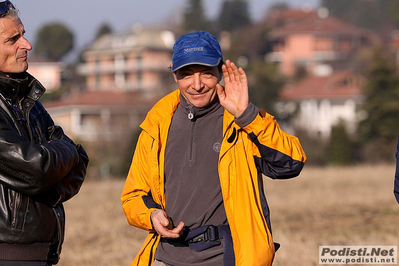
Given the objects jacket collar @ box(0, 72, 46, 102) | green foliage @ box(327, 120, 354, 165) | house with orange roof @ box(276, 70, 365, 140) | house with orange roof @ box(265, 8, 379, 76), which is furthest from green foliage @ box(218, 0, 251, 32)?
jacket collar @ box(0, 72, 46, 102)

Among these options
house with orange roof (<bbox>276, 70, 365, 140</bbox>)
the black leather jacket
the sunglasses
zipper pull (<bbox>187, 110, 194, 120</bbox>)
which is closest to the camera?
the black leather jacket

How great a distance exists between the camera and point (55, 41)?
108938 millimetres

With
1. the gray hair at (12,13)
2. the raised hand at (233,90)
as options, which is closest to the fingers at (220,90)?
the raised hand at (233,90)

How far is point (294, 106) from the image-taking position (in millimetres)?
51781

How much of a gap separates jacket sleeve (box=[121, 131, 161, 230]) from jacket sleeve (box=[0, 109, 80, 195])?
62cm

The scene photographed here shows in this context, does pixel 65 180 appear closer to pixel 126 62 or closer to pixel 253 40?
pixel 253 40

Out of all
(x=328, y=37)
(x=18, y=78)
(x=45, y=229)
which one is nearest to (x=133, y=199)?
(x=45, y=229)

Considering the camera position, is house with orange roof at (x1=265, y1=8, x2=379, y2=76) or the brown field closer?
the brown field

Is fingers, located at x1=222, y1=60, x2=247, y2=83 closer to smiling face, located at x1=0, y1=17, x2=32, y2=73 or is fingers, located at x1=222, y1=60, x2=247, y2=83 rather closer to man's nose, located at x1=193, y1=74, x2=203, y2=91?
man's nose, located at x1=193, y1=74, x2=203, y2=91

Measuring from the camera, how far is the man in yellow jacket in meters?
4.17

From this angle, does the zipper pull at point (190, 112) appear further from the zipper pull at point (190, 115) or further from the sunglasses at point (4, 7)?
the sunglasses at point (4, 7)

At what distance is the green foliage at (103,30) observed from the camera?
112 metres

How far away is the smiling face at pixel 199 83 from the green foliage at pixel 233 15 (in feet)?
326

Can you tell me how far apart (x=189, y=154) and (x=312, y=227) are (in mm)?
6924
